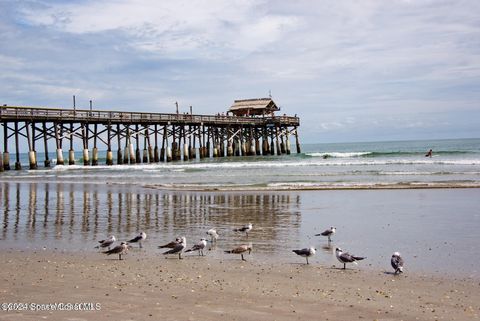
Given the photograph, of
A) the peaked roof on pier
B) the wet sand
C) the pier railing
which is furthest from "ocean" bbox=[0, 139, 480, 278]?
the peaked roof on pier

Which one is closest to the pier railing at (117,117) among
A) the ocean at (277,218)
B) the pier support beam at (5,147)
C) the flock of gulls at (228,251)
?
the pier support beam at (5,147)

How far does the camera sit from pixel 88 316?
563 centimetres

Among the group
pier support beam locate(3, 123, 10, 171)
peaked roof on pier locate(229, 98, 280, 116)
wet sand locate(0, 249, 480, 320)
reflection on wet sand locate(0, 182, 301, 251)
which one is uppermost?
peaked roof on pier locate(229, 98, 280, 116)

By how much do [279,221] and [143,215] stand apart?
420 centimetres

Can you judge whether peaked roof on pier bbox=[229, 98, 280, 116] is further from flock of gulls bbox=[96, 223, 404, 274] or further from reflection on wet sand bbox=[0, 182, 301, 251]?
flock of gulls bbox=[96, 223, 404, 274]

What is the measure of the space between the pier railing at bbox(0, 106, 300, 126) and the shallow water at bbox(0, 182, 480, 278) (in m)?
16.4

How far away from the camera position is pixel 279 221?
13734 mm

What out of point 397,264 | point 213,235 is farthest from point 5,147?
point 397,264

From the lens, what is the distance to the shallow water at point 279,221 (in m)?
9.73

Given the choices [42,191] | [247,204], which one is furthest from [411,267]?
[42,191]

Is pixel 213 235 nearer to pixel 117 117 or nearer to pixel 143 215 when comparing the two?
pixel 143 215

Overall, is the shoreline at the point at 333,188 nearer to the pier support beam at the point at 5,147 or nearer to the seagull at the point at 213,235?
the seagull at the point at 213,235

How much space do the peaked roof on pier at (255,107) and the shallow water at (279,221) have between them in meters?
43.2

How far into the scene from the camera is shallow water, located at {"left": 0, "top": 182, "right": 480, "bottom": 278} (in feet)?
31.9
